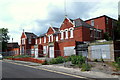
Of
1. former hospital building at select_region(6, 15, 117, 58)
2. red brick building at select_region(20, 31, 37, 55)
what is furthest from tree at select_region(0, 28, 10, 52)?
former hospital building at select_region(6, 15, 117, 58)

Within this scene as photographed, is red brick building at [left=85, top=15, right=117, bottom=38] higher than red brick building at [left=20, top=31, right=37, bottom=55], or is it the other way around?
red brick building at [left=85, top=15, right=117, bottom=38]

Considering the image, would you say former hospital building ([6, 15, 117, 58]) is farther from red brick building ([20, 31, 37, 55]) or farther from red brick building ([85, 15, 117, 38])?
red brick building ([20, 31, 37, 55])

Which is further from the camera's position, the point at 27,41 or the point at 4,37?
the point at 4,37

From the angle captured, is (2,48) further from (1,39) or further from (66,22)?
(66,22)

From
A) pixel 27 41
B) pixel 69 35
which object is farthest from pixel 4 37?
pixel 69 35

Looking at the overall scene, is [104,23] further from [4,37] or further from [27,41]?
[4,37]

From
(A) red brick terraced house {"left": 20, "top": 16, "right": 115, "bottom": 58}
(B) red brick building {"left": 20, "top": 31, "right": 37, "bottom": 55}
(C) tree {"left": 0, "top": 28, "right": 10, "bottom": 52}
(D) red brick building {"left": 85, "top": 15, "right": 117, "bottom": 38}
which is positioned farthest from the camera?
(C) tree {"left": 0, "top": 28, "right": 10, "bottom": 52}

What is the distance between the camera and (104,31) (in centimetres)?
3578

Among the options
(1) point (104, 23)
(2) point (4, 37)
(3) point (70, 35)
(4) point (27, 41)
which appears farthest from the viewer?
(2) point (4, 37)

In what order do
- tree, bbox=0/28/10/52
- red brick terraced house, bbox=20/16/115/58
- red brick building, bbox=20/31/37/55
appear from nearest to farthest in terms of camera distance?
red brick terraced house, bbox=20/16/115/58 → red brick building, bbox=20/31/37/55 → tree, bbox=0/28/10/52

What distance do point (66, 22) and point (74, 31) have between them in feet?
12.7

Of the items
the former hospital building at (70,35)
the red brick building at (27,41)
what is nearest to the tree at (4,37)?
the red brick building at (27,41)

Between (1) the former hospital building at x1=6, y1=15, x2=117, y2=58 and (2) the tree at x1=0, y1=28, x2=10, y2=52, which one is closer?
(1) the former hospital building at x1=6, y1=15, x2=117, y2=58

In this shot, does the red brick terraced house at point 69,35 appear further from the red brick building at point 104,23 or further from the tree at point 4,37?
the tree at point 4,37
